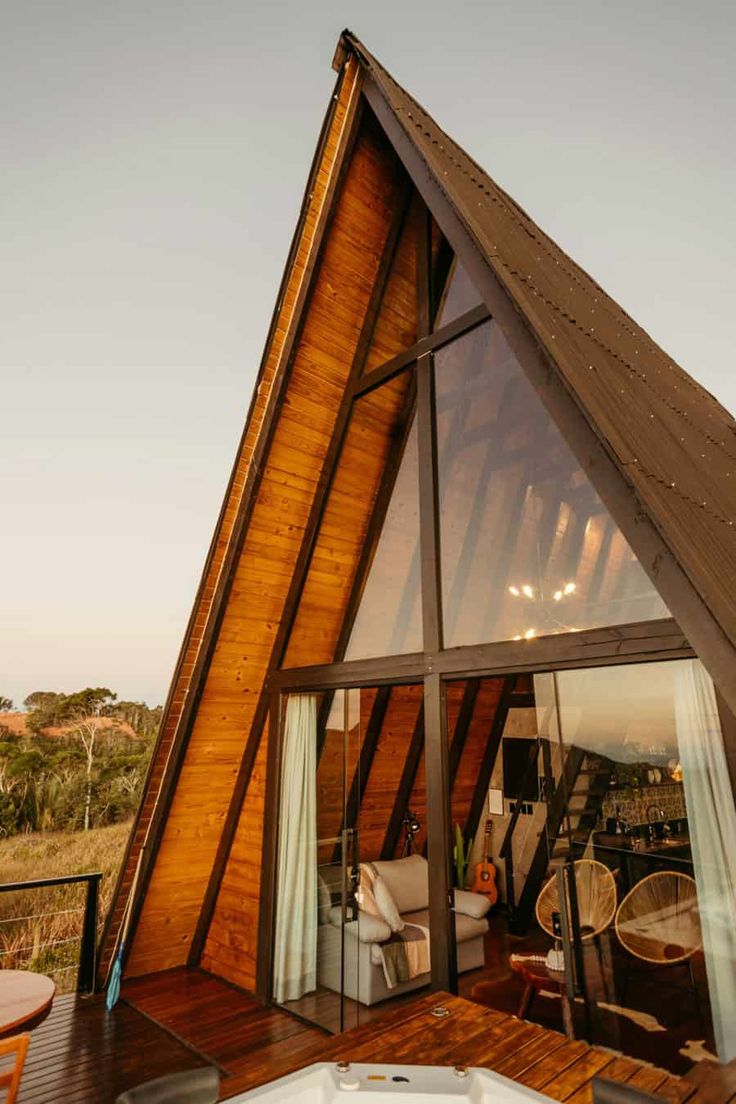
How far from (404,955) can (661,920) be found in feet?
7.99

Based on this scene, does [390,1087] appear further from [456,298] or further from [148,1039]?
[456,298]

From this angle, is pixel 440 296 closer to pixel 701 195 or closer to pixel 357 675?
pixel 357 675

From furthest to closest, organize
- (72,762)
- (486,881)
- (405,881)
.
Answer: (72,762), (486,881), (405,881)

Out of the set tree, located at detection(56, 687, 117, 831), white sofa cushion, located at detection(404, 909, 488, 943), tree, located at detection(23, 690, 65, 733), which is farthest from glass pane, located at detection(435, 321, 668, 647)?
tree, located at detection(23, 690, 65, 733)

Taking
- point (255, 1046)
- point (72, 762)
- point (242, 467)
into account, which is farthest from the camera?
point (72, 762)

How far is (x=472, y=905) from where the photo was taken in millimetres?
5184

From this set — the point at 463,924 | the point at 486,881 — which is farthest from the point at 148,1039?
the point at 486,881

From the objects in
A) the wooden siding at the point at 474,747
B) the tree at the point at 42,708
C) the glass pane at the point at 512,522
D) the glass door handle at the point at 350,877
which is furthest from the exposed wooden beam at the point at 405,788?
the tree at the point at 42,708

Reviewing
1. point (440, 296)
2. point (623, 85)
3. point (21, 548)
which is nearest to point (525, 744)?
point (440, 296)

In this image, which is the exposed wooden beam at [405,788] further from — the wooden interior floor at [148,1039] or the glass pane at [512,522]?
the glass pane at [512,522]

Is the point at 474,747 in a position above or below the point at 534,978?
above

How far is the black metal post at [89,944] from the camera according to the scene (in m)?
4.42

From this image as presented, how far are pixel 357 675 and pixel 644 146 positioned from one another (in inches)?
361

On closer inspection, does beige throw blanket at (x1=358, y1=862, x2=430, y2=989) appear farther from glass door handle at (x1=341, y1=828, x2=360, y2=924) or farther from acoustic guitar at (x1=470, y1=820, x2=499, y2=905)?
acoustic guitar at (x1=470, y1=820, x2=499, y2=905)
